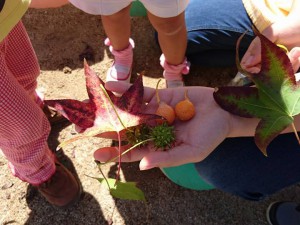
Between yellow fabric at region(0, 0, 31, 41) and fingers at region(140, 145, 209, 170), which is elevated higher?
yellow fabric at region(0, 0, 31, 41)

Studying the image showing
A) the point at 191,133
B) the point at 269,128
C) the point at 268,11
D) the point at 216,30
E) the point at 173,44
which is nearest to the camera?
the point at 269,128

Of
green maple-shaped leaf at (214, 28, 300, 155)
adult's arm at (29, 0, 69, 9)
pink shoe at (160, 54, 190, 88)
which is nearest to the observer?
green maple-shaped leaf at (214, 28, 300, 155)

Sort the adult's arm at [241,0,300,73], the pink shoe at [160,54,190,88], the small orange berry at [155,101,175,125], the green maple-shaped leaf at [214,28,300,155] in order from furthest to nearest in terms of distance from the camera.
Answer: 1. the pink shoe at [160,54,190,88]
2. the adult's arm at [241,0,300,73]
3. the small orange berry at [155,101,175,125]
4. the green maple-shaped leaf at [214,28,300,155]

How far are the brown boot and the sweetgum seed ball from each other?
56 centimetres

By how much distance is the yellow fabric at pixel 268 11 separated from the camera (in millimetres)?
1202

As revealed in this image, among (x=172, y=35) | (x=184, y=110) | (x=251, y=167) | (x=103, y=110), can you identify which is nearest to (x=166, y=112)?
(x=184, y=110)

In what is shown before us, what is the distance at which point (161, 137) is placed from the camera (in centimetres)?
81

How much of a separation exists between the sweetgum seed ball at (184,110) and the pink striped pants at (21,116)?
43 centimetres

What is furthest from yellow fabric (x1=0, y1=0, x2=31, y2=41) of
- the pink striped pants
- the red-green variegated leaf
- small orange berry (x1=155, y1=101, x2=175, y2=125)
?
the red-green variegated leaf

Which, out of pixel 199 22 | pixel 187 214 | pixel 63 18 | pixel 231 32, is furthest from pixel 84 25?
pixel 187 214

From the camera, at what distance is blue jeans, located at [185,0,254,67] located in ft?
4.58

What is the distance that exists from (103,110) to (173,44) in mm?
617

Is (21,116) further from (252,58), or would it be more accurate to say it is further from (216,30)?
(216,30)

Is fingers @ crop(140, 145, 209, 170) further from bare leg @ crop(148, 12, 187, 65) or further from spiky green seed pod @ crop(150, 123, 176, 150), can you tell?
bare leg @ crop(148, 12, 187, 65)
